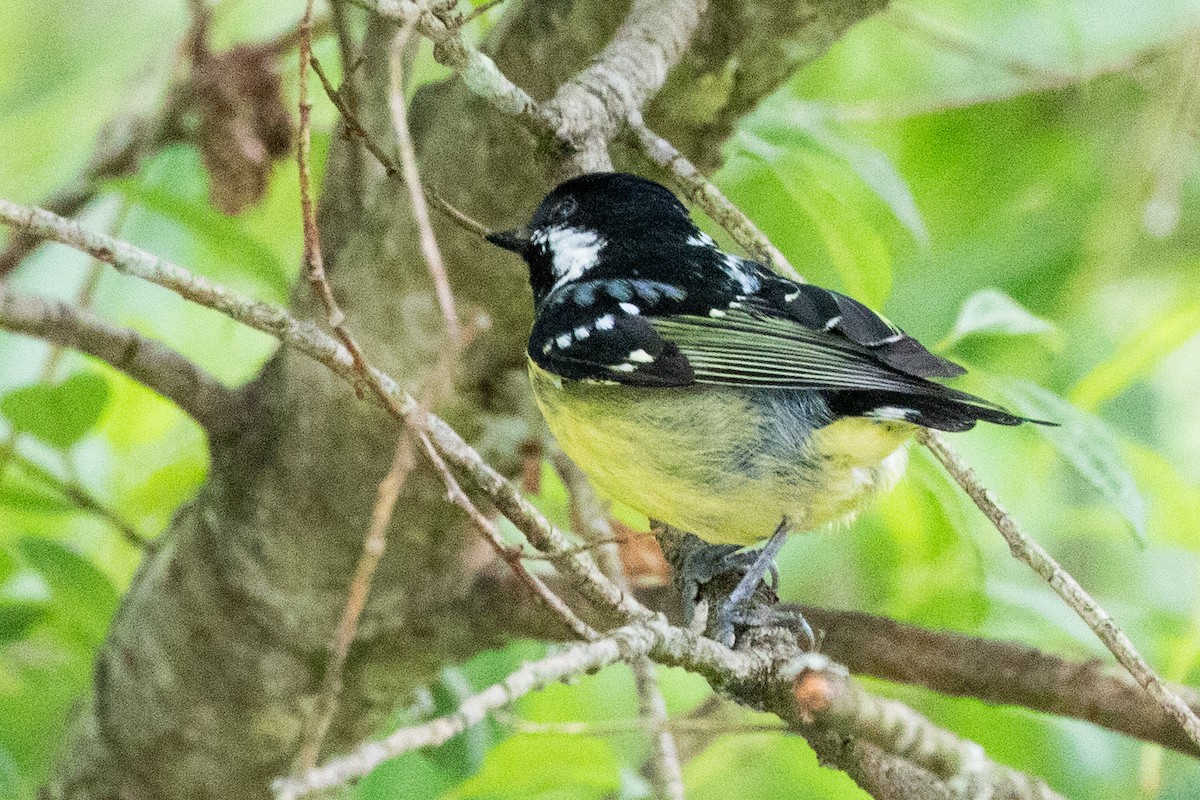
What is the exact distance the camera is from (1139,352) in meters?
2.51

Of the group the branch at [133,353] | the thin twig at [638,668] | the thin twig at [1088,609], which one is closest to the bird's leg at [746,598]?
the thin twig at [638,668]

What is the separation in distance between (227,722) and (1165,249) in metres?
3.33

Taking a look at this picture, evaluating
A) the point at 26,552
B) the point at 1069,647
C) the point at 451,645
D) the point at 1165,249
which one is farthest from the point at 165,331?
the point at 1165,249

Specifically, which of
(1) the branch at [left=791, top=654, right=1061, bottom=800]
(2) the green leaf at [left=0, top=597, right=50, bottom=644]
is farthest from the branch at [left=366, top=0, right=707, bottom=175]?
(2) the green leaf at [left=0, top=597, right=50, bottom=644]

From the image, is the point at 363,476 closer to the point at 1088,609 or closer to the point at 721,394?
the point at 721,394

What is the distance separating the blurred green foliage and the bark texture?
12 cm

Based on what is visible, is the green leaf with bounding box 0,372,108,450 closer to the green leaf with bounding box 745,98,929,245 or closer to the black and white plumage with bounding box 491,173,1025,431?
the black and white plumage with bounding box 491,173,1025,431

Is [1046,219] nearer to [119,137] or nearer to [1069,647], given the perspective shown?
[1069,647]

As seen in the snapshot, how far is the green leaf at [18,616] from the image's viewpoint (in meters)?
2.69

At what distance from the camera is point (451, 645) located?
2.73 meters

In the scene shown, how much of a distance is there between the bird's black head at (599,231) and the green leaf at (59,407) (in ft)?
3.07

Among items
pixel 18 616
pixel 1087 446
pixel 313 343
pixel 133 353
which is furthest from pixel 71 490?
pixel 1087 446

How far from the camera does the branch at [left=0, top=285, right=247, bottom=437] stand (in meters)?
2.20

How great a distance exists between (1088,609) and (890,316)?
48.4 inches
